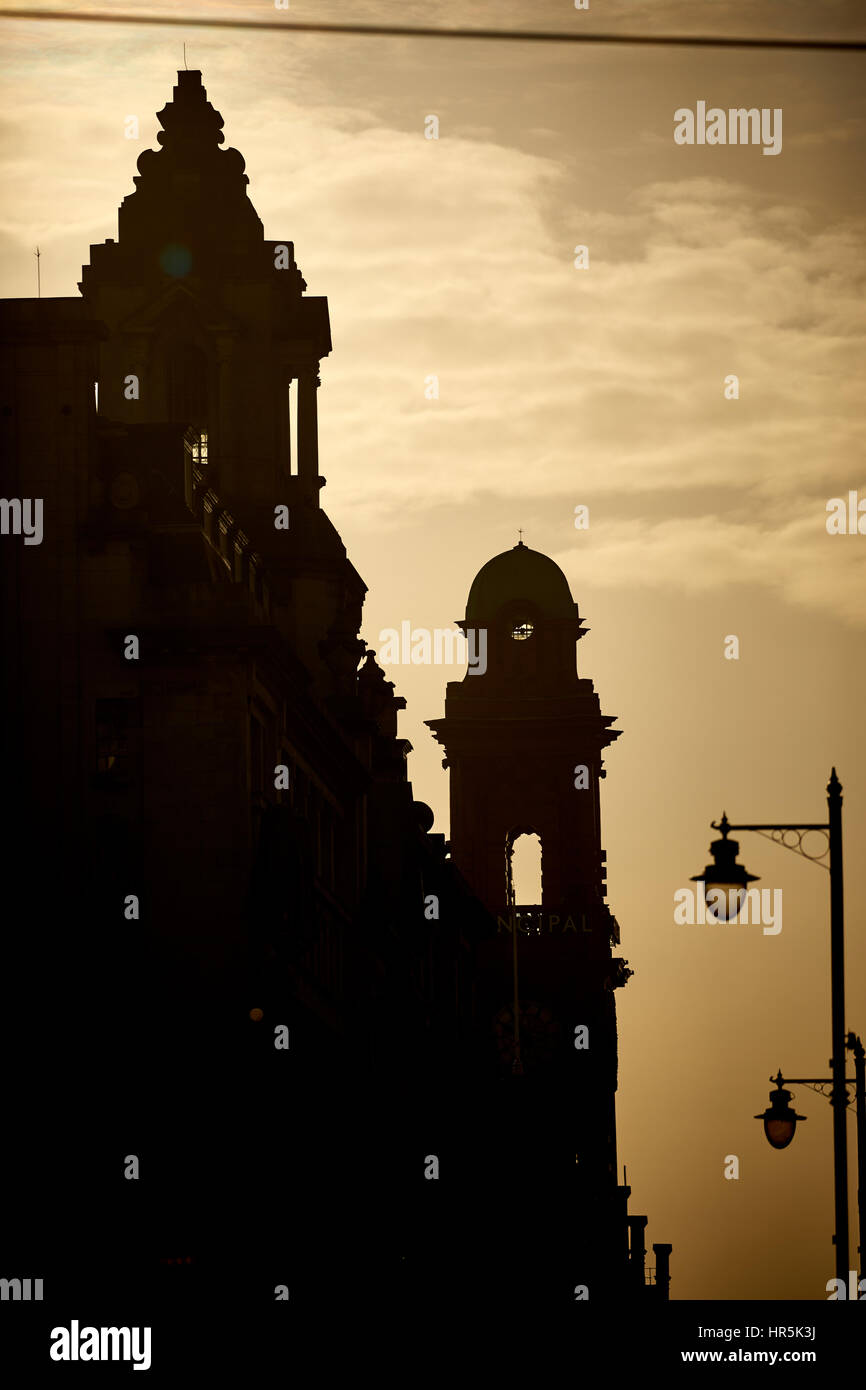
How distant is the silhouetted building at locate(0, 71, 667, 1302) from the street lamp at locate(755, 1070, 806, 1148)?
15375 mm

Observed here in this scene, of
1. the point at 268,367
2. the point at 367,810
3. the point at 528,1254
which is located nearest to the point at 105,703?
the point at 268,367

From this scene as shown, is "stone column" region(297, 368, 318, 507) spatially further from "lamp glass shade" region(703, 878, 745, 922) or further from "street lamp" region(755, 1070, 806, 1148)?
"lamp glass shade" region(703, 878, 745, 922)

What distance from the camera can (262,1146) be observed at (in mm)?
51188

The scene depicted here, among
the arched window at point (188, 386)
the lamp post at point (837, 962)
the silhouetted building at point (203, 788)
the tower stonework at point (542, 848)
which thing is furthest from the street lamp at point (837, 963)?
the tower stonework at point (542, 848)

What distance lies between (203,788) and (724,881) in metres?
24.7

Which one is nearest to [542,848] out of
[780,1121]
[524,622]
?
[524,622]

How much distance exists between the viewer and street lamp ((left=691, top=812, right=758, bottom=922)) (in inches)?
1176

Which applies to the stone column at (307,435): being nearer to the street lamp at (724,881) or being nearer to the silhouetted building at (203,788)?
the silhouetted building at (203,788)

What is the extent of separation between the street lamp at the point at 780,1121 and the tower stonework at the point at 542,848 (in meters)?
71.7

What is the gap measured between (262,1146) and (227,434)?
22092 mm

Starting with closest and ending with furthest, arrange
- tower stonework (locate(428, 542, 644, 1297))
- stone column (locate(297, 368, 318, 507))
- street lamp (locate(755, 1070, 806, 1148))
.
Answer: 1. street lamp (locate(755, 1070, 806, 1148))
2. stone column (locate(297, 368, 318, 507))
3. tower stonework (locate(428, 542, 644, 1297))

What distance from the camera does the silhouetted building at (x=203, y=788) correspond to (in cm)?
5112

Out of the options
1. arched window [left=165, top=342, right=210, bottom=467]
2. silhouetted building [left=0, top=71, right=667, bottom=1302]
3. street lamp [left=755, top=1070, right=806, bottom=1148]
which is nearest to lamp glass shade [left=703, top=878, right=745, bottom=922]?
street lamp [left=755, top=1070, right=806, bottom=1148]
